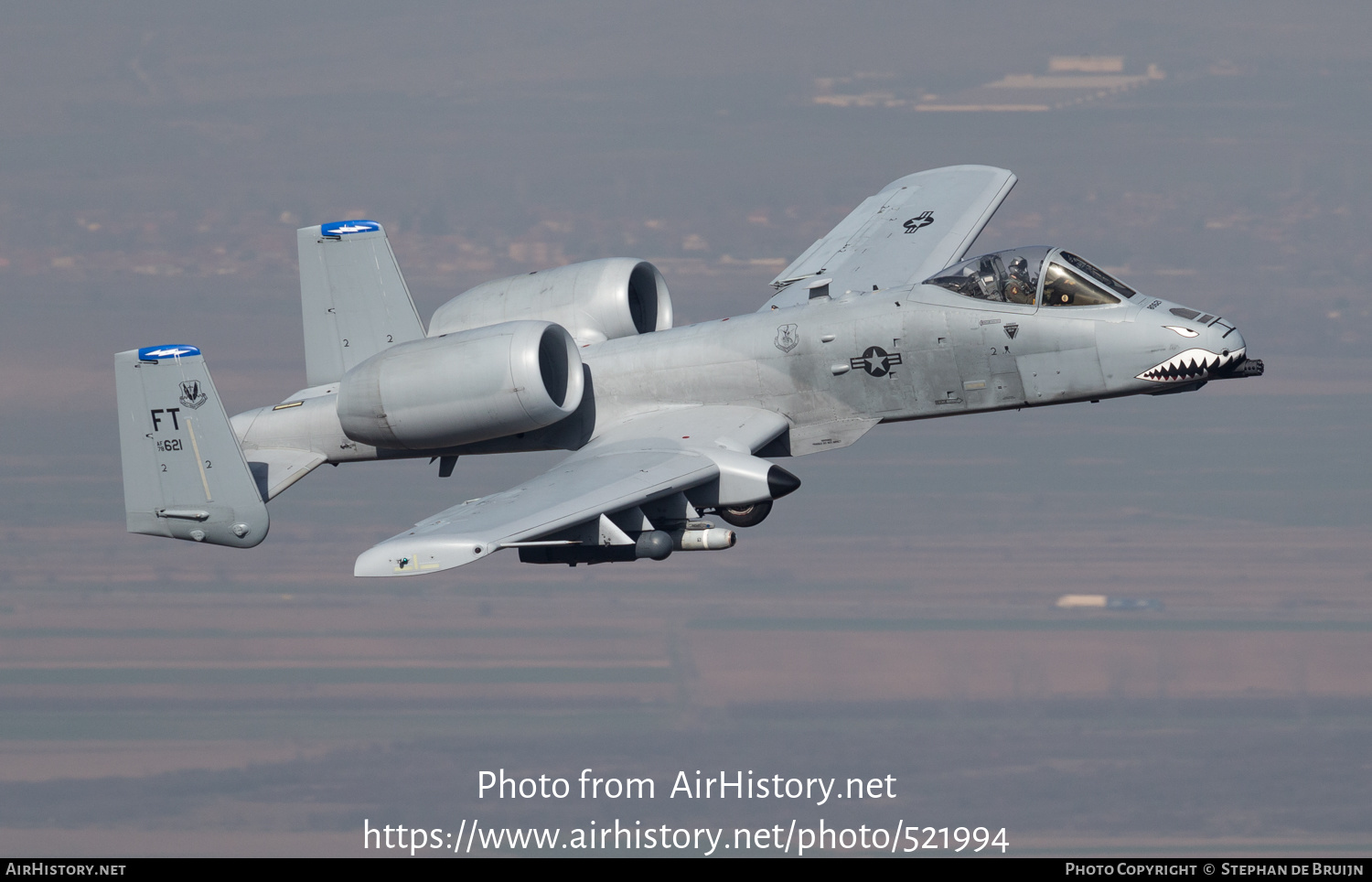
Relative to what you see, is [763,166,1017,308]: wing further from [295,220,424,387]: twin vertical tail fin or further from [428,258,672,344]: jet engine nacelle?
[295,220,424,387]: twin vertical tail fin

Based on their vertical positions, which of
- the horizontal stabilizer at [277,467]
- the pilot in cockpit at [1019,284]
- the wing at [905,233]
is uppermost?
the pilot in cockpit at [1019,284]

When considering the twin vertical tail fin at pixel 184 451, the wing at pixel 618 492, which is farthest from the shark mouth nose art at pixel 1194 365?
the twin vertical tail fin at pixel 184 451

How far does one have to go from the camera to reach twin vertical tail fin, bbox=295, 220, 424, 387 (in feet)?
114

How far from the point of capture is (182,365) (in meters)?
31.6

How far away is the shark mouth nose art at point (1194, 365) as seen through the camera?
98.3 feet

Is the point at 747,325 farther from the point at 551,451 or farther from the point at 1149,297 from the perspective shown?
the point at 1149,297

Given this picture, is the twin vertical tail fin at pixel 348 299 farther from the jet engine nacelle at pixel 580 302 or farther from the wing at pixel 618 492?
the wing at pixel 618 492

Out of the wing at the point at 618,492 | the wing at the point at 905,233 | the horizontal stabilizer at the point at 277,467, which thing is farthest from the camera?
the wing at the point at 905,233

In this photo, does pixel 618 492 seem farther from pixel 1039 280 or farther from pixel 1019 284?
pixel 1039 280

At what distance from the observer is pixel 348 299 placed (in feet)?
115

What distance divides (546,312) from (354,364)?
3693 millimetres

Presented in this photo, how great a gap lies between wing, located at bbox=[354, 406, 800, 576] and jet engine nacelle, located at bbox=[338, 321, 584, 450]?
1.25 meters

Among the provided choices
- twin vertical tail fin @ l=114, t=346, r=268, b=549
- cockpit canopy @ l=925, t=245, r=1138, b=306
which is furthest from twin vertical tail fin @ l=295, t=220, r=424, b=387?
cockpit canopy @ l=925, t=245, r=1138, b=306

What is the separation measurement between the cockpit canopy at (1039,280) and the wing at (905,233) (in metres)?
2.39
